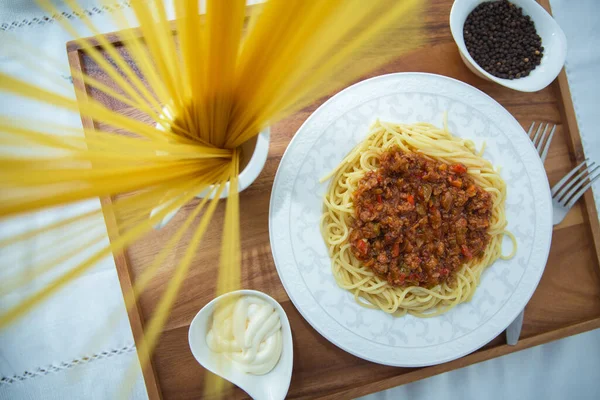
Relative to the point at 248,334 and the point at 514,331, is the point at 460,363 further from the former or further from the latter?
the point at 248,334

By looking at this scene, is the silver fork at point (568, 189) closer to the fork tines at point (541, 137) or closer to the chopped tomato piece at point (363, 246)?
the fork tines at point (541, 137)

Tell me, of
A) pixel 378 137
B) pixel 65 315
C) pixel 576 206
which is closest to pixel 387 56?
pixel 378 137

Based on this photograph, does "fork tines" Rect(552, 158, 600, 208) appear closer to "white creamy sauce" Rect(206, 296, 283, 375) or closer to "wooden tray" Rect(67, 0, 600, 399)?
"wooden tray" Rect(67, 0, 600, 399)

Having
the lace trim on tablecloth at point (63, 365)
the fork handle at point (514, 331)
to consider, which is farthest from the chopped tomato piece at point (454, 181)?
the lace trim on tablecloth at point (63, 365)

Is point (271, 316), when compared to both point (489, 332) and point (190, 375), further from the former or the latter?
point (489, 332)

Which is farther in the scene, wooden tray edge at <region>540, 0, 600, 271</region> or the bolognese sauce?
wooden tray edge at <region>540, 0, 600, 271</region>

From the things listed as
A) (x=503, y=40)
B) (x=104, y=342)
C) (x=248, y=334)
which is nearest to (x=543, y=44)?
(x=503, y=40)

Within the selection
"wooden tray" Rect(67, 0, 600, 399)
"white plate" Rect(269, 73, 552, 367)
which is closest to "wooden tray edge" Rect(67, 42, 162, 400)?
"wooden tray" Rect(67, 0, 600, 399)
